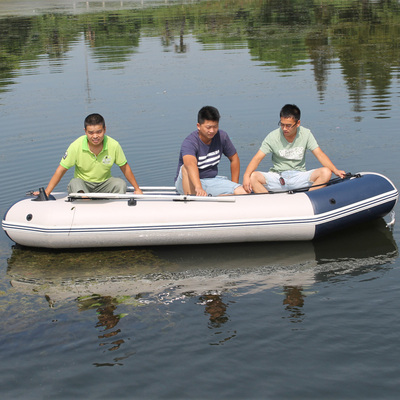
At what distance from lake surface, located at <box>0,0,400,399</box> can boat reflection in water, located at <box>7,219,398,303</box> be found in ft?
0.07

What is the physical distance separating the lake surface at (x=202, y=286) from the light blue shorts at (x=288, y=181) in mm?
664

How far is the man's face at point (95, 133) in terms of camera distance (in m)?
6.55

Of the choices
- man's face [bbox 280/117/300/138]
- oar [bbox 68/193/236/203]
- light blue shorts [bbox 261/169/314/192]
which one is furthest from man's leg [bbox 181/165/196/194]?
man's face [bbox 280/117/300/138]

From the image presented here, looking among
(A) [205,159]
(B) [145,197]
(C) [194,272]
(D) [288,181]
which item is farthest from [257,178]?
(C) [194,272]

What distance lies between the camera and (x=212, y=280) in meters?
5.85

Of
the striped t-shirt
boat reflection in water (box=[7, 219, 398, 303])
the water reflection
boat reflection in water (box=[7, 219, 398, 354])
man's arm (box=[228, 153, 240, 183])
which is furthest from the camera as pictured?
the water reflection

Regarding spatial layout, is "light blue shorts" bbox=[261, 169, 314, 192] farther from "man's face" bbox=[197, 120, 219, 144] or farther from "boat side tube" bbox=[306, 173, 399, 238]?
"man's face" bbox=[197, 120, 219, 144]

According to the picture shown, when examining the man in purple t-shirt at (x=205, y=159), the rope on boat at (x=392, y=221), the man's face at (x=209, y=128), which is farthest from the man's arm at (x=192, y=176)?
the rope on boat at (x=392, y=221)

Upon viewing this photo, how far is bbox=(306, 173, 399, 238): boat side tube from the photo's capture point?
252 inches

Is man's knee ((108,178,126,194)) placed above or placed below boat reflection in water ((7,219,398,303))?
above

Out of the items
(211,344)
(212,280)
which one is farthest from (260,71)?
(211,344)

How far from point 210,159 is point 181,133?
352 centimetres

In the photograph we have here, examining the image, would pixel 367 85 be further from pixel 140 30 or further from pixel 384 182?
pixel 140 30

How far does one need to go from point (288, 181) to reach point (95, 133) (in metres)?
1.94
